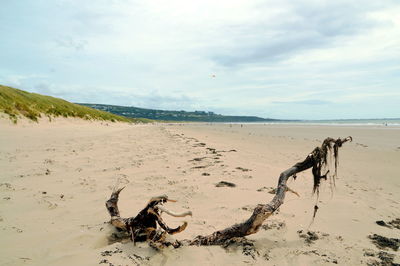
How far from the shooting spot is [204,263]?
2.88 meters

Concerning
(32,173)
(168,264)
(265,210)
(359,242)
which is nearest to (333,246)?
(359,242)

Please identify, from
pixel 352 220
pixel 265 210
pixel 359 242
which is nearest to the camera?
pixel 265 210

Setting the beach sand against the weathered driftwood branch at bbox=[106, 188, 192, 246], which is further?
the weathered driftwood branch at bbox=[106, 188, 192, 246]

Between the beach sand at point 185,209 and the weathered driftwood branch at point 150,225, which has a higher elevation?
the weathered driftwood branch at point 150,225

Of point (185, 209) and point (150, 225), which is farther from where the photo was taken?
point (185, 209)

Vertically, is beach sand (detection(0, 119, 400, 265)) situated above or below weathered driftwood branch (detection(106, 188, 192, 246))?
below

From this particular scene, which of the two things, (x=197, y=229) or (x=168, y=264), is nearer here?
(x=168, y=264)

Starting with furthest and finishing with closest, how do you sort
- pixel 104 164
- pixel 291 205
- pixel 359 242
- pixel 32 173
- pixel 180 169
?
pixel 104 164, pixel 180 169, pixel 32 173, pixel 291 205, pixel 359 242

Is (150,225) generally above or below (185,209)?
above

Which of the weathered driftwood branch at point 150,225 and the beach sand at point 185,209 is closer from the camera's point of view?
the beach sand at point 185,209

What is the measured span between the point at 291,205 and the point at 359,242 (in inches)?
56.5

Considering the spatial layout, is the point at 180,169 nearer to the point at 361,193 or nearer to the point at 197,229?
the point at 197,229

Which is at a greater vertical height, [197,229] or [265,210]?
[265,210]

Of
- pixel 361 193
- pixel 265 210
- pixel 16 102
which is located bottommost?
pixel 361 193
